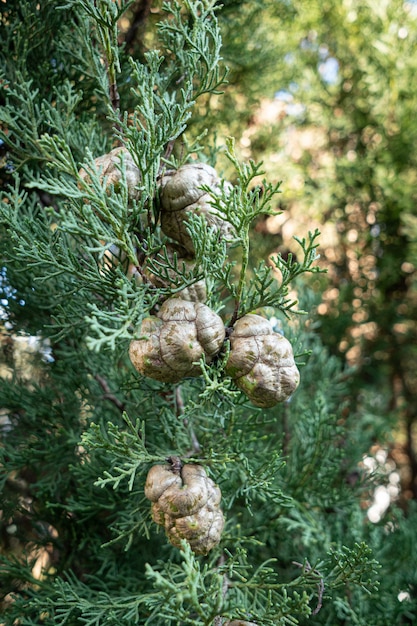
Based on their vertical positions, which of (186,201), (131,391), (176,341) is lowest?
(131,391)

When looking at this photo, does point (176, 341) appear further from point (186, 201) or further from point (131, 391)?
point (131, 391)

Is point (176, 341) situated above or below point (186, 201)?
below

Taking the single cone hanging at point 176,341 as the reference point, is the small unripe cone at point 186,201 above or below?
above

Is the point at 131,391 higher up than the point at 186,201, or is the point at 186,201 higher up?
the point at 186,201

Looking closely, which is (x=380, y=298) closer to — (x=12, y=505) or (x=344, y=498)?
(x=344, y=498)

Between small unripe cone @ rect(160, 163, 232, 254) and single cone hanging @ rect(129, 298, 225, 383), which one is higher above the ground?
small unripe cone @ rect(160, 163, 232, 254)

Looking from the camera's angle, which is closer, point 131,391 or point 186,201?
point 186,201

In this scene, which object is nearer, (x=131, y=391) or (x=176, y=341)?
(x=176, y=341)

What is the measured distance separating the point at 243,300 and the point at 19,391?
66 centimetres

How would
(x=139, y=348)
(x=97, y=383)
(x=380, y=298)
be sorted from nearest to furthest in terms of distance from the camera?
(x=139, y=348), (x=97, y=383), (x=380, y=298)

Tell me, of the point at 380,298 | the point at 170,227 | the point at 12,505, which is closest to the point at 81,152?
the point at 170,227

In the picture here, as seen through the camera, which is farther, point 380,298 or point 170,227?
point 380,298

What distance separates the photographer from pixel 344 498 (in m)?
1.23

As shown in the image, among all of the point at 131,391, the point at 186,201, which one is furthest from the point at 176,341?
the point at 131,391
